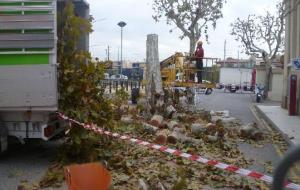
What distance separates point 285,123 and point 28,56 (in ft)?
30.9

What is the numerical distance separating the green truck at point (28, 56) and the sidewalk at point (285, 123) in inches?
209

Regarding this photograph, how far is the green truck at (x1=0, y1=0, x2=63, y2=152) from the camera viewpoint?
8.98m

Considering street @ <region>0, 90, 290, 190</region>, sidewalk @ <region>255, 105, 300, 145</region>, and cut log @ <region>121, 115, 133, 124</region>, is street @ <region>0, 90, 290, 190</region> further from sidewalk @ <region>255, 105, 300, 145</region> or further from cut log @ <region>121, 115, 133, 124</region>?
cut log @ <region>121, 115, 133, 124</region>

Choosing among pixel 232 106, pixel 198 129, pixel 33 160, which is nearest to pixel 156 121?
pixel 198 129

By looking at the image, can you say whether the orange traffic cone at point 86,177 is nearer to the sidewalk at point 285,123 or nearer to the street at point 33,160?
the street at point 33,160

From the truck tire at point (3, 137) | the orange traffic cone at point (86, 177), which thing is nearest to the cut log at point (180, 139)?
the truck tire at point (3, 137)

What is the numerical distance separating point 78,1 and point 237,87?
3971 cm

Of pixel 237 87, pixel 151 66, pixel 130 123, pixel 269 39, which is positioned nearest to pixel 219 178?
pixel 130 123

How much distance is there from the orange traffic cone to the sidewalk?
591cm

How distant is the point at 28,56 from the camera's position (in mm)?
9070

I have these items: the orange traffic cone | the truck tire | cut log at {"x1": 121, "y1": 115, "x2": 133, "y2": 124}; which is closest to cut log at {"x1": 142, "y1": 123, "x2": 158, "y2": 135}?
cut log at {"x1": 121, "y1": 115, "x2": 133, "y2": 124}

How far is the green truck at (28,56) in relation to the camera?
898cm

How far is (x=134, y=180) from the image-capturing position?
8.05 meters

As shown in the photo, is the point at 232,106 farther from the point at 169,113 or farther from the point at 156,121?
the point at 156,121
